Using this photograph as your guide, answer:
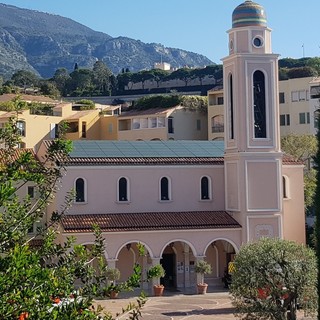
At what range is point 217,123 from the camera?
77.8 m

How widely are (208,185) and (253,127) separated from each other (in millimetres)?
4491

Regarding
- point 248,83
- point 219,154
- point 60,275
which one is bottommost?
point 60,275

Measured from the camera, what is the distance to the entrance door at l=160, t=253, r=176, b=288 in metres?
43.4

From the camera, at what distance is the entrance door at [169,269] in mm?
43406

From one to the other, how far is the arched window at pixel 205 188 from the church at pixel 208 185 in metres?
0.06

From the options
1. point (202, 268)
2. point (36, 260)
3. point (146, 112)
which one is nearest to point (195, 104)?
point (146, 112)

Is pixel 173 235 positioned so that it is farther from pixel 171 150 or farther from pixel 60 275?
pixel 60 275

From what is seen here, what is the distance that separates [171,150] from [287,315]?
20.2m

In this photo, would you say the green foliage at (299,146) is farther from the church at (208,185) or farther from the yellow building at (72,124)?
the yellow building at (72,124)

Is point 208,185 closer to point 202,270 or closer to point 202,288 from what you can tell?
point 202,270

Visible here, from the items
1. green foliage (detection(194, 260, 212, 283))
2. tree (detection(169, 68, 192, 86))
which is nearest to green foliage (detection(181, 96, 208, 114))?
green foliage (detection(194, 260, 212, 283))

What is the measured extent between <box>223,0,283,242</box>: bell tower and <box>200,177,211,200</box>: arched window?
1702 millimetres

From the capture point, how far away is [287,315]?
2653 centimetres

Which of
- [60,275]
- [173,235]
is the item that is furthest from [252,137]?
[60,275]
